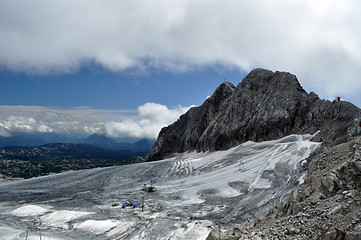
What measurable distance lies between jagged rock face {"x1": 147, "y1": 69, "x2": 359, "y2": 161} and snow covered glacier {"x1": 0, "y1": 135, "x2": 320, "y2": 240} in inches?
195

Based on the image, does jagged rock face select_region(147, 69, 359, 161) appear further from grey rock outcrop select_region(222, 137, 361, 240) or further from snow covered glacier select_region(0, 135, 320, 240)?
grey rock outcrop select_region(222, 137, 361, 240)

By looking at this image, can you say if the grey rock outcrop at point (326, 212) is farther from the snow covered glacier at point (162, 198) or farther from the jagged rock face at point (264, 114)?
the jagged rock face at point (264, 114)

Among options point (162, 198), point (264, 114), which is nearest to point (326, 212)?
point (162, 198)

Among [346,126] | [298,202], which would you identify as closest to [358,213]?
[298,202]

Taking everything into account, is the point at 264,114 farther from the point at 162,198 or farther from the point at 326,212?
the point at 326,212

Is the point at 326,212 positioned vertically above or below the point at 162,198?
above

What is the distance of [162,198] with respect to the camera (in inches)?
1249

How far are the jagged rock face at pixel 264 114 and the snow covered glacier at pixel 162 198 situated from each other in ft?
16.2

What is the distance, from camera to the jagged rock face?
4456 cm

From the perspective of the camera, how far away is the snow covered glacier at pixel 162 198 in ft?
68.0

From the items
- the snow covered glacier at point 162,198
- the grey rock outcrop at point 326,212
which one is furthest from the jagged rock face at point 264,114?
the grey rock outcrop at point 326,212

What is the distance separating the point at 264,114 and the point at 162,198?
37778 mm

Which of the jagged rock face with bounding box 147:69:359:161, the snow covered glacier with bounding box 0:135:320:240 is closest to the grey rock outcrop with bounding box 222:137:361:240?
the snow covered glacier with bounding box 0:135:320:240

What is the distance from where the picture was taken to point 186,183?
1581 inches
